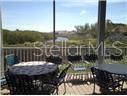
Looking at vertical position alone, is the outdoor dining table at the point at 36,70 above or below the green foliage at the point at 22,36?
below

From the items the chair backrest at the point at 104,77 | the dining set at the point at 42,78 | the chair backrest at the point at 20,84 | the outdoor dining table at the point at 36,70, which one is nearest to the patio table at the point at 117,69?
the dining set at the point at 42,78

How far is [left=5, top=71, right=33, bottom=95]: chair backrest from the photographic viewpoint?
396 centimetres

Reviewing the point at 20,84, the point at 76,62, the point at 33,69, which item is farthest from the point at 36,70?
the point at 76,62

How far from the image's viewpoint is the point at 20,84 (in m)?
3.98

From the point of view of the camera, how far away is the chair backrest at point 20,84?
13.0 feet

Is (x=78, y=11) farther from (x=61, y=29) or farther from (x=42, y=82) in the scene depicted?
(x=42, y=82)

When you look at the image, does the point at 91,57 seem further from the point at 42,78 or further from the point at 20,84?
the point at 20,84

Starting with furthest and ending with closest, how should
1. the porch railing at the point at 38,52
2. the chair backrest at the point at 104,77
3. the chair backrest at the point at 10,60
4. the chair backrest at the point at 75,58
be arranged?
the porch railing at the point at 38,52, the chair backrest at the point at 75,58, the chair backrest at the point at 10,60, the chair backrest at the point at 104,77

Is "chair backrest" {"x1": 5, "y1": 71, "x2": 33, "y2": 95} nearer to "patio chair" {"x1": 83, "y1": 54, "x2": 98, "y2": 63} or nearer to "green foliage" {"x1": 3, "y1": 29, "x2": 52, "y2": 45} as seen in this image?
"patio chair" {"x1": 83, "y1": 54, "x2": 98, "y2": 63}

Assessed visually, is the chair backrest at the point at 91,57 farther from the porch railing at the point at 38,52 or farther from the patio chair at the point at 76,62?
the porch railing at the point at 38,52

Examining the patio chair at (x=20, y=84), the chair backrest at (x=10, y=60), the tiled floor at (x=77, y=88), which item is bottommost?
the tiled floor at (x=77, y=88)

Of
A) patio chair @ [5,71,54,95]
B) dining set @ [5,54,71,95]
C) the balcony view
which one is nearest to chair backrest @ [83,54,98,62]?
the balcony view

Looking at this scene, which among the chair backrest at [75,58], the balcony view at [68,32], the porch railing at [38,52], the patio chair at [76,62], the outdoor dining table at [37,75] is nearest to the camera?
the outdoor dining table at [37,75]

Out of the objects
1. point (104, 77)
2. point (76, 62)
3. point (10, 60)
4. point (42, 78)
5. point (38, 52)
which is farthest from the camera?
point (38, 52)
